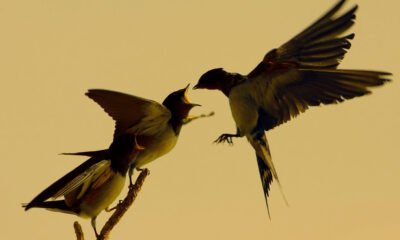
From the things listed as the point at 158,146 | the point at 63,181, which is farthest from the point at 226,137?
the point at 63,181

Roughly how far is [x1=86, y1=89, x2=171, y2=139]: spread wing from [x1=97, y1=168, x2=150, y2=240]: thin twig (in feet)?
0.56

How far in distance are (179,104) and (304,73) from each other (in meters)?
0.52

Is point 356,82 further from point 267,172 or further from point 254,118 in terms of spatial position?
point 267,172

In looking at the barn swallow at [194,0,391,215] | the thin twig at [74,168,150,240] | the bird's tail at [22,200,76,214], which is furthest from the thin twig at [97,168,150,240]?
the barn swallow at [194,0,391,215]

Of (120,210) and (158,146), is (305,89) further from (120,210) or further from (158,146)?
(120,210)

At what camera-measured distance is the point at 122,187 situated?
2.08 meters

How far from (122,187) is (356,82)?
0.98 metres

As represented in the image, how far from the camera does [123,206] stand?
2.04 metres

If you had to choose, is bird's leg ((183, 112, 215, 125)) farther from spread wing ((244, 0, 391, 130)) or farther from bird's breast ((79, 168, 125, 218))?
bird's breast ((79, 168, 125, 218))

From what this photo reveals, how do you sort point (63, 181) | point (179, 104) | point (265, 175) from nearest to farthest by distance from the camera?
point (63, 181) → point (179, 104) → point (265, 175)

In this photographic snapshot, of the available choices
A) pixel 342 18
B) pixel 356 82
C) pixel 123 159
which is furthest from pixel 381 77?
pixel 123 159

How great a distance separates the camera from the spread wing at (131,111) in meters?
1.94

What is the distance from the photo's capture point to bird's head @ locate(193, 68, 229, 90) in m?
2.18

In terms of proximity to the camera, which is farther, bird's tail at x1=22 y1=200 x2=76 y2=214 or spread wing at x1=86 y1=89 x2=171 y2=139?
bird's tail at x1=22 y1=200 x2=76 y2=214
